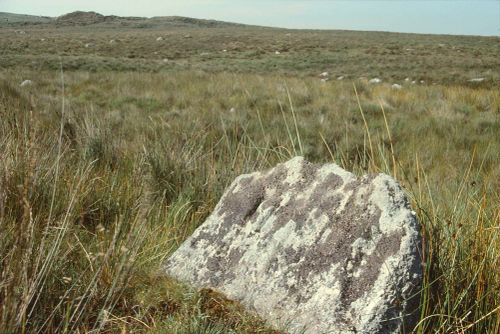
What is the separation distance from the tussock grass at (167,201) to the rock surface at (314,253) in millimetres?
86

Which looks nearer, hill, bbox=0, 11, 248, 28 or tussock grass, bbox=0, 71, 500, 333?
tussock grass, bbox=0, 71, 500, 333

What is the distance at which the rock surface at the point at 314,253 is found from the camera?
153cm

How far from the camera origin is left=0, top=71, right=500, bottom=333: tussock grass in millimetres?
1456

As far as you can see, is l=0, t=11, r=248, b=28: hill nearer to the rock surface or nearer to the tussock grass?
the tussock grass

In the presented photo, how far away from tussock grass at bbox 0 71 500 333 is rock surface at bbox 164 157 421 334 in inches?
3.4

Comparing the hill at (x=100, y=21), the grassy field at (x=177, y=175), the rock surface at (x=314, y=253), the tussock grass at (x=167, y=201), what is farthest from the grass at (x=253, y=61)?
the hill at (x=100, y=21)

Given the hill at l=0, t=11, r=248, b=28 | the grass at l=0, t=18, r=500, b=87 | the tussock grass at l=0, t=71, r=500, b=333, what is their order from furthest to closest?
the hill at l=0, t=11, r=248, b=28
the grass at l=0, t=18, r=500, b=87
the tussock grass at l=0, t=71, r=500, b=333

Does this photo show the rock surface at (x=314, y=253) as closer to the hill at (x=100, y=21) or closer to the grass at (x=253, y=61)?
the grass at (x=253, y=61)

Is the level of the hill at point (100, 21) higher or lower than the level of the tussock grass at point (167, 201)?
higher

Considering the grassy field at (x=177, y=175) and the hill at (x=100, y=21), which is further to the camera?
the hill at (x=100, y=21)

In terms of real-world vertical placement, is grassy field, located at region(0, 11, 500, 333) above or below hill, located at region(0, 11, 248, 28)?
below

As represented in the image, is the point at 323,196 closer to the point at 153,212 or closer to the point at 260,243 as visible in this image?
the point at 260,243

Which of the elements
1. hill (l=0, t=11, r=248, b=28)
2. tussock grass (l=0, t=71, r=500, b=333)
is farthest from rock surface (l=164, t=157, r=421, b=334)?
hill (l=0, t=11, r=248, b=28)

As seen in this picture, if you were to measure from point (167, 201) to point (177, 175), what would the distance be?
21 centimetres
